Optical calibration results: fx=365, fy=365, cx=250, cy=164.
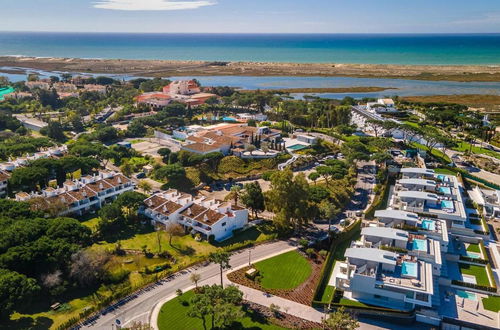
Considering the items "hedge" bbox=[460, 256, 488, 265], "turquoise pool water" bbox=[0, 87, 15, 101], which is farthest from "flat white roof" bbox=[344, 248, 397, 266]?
"turquoise pool water" bbox=[0, 87, 15, 101]

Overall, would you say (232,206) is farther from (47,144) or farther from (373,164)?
(47,144)

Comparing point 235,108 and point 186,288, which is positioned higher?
point 235,108

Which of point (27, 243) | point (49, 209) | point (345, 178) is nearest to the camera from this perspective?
point (27, 243)

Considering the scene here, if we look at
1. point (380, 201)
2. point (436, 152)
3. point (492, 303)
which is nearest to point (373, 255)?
point (492, 303)

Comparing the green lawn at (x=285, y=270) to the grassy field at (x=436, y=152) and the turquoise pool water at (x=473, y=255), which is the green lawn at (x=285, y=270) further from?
the grassy field at (x=436, y=152)

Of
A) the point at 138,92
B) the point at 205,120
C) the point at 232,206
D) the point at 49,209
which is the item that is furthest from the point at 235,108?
the point at 49,209

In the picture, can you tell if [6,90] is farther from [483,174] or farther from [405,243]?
[483,174]

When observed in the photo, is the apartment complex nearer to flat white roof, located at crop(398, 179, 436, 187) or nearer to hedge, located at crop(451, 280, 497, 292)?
hedge, located at crop(451, 280, 497, 292)
